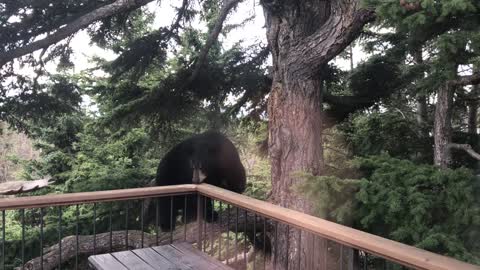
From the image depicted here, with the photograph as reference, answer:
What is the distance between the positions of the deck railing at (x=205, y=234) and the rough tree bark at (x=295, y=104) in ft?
0.14

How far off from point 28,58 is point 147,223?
267cm

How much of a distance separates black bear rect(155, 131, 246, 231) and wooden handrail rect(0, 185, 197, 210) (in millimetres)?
1132

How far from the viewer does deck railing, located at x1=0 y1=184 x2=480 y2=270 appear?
1.86 metres

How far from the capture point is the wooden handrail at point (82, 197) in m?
2.52

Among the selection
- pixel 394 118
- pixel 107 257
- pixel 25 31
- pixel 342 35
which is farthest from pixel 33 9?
pixel 394 118

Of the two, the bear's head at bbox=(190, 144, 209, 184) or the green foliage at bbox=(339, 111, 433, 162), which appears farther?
the green foliage at bbox=(339, 111, 433, 162)

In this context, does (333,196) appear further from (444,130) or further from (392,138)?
(392,138)

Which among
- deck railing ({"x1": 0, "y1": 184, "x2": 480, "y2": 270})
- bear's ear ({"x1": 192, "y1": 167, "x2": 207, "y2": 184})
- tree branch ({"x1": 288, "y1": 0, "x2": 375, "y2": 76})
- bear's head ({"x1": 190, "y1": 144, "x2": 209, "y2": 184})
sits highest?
tree branch ({"x1": 288, "y1": 0, "x2": 375, "y2": 76})

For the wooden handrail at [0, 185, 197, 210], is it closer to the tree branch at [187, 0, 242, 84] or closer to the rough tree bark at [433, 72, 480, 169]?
the tree branch at [187, 0, 242, 84]

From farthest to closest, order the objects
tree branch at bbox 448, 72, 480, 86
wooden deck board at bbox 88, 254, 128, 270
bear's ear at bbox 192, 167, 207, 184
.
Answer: bear's ear at bbox 192, 167, 207, 184, tree branch at bbox 448, 72, 480, 86, wooden deck board at bbox 88, 254, 128, 270

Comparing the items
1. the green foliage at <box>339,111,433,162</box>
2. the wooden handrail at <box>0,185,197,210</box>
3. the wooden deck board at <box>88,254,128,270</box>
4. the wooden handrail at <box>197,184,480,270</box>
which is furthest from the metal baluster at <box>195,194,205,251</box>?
the green foliage at <box>339,111,433,162</box>

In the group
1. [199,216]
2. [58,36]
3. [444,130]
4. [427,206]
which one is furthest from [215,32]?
[427,206]

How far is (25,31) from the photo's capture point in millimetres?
3719

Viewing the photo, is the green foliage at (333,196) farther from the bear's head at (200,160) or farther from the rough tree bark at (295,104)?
the bear's head at (200,160)
